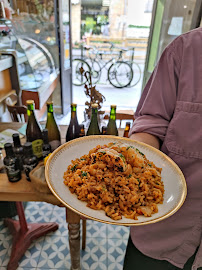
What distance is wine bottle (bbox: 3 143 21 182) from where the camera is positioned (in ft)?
3.31

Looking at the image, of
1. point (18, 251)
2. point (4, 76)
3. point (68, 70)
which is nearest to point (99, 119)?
point (18, 251)

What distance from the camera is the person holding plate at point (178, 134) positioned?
0.75 metres

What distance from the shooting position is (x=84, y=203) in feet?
2.08

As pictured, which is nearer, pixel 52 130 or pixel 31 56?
pixel 52 130

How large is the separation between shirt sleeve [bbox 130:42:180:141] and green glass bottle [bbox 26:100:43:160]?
594 mm

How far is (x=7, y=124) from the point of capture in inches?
69.6

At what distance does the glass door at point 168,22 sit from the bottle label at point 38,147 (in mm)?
2506

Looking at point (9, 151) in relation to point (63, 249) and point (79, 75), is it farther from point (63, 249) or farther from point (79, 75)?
point (79, 75)

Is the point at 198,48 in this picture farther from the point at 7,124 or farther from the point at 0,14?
the point at 0,14

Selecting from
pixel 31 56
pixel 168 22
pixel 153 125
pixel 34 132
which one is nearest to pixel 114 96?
pixel 168 22

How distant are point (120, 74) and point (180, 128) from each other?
6107mm

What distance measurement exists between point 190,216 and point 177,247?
17 cm

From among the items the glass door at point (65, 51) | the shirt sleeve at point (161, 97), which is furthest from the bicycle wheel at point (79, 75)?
the shirt sleeve at point (161, 97)

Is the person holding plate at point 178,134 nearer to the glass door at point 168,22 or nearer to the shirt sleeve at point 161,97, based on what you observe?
the shirt sleeve at point 161,97
